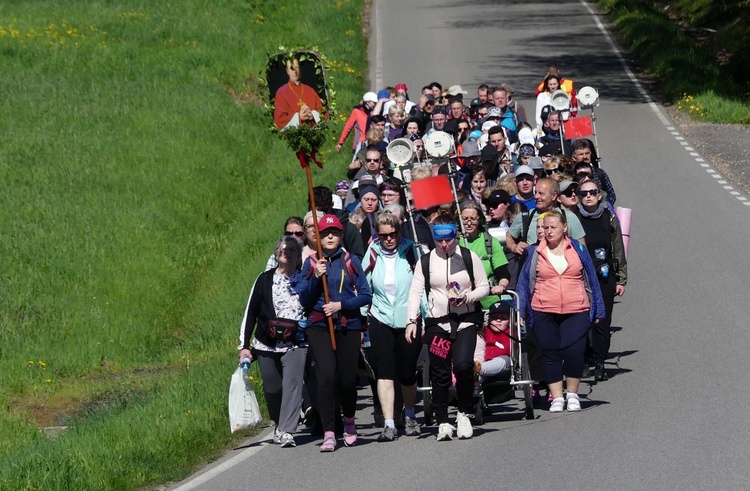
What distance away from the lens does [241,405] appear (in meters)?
11.8

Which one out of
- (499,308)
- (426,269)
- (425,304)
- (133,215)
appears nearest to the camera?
(426,269)

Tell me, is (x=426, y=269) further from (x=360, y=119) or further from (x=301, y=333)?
(x=360, y=119)

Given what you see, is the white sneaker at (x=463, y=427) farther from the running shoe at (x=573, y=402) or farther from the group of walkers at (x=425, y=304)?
the running shoe at (x=573, y=402)

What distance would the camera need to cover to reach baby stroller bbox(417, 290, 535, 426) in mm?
12445

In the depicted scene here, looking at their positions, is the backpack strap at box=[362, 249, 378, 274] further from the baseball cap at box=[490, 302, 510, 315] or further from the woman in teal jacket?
the baseball cap at box=[490, 302, 510, 315]

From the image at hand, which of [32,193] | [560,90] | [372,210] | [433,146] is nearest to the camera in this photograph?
[372,210]

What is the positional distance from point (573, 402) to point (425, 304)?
1.69 m

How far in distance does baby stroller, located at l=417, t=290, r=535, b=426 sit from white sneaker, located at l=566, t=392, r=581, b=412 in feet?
1.10

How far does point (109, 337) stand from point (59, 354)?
1.17 meters

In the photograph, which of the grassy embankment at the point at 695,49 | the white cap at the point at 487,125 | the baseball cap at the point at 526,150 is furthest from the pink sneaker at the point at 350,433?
the grassy embankment at the point at 695,49

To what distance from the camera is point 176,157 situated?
30656 mm

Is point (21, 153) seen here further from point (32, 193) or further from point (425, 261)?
point (425, 261)

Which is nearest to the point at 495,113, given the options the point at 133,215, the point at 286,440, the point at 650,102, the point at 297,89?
the point at 297,89

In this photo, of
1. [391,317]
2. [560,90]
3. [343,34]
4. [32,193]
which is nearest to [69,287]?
[32,193]
